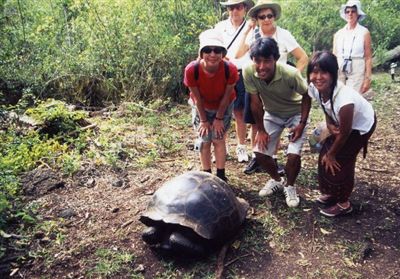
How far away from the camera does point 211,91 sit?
380 centimetres

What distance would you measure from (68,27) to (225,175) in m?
5.60

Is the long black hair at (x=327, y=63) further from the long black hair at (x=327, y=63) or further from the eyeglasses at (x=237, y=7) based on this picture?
the eyeglasses at (x=237, y=7)

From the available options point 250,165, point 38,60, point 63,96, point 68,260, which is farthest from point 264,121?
point 38,60

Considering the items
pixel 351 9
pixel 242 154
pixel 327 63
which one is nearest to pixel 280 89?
pixel 327 63

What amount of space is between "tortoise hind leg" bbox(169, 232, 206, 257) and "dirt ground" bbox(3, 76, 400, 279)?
5.6 inches

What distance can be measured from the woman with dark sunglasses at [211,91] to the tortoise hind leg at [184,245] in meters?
1.27

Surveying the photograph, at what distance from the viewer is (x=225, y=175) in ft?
14.8

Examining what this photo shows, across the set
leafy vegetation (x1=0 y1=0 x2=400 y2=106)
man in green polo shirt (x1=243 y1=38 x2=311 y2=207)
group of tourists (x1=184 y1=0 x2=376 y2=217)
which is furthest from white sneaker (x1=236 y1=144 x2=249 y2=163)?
leafy vegetation (x1=0 y1=0 x2=400 y2=106)

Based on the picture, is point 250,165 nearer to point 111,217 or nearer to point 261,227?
point 261,227

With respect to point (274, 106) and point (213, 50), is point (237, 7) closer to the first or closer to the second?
point (213, 50)

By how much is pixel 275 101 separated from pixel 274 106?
7cm

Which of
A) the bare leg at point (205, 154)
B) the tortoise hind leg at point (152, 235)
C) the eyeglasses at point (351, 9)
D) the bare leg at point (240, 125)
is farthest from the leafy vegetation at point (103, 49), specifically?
the tortoise hind leg at point (152, 235)

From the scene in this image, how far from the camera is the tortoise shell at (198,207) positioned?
3055 millimetres

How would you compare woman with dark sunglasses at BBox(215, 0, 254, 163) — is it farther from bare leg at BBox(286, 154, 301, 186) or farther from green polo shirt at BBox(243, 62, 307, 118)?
bare leg at BBox(286, 154, 301, 186)
